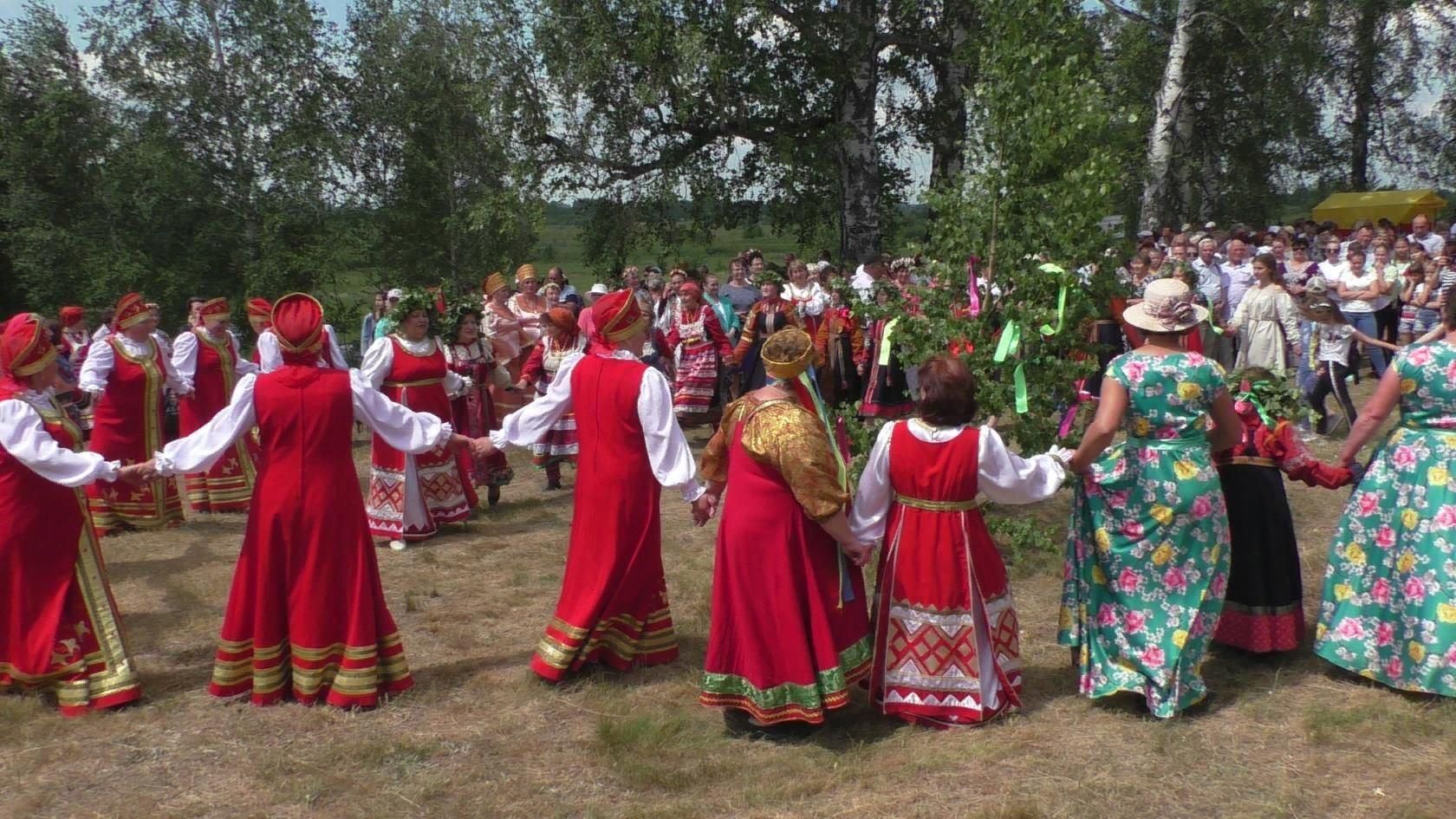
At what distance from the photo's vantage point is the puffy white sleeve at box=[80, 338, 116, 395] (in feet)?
28.2

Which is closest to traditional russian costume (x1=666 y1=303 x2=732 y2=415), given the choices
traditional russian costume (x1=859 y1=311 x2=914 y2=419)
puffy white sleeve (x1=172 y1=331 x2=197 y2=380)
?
traditional russian costume (x1=859 y1=311 x2=914 y2=419)

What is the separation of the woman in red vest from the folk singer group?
0.04 feet

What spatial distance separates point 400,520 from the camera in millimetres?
8031

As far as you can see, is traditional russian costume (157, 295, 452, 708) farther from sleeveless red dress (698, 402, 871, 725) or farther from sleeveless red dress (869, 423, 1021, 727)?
sleeveless red dress (869, 423, 1021, 727)

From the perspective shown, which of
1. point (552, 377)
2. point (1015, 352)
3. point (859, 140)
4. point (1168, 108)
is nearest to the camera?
point (1015, 352)

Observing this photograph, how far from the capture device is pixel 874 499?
14.9 feet

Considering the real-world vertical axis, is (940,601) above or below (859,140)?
below

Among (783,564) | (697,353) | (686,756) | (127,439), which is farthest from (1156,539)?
(127,439)

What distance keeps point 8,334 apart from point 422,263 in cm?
1696

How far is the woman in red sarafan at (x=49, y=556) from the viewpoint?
15.9 feet

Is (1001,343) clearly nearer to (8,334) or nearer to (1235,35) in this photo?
(8,334)

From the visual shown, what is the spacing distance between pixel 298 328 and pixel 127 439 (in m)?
5.21

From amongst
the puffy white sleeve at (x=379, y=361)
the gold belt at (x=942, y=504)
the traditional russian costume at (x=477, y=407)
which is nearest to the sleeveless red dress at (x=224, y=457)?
the traditional russian costume at (x=477, y=407)

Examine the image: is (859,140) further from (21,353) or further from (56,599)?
(56,599)
